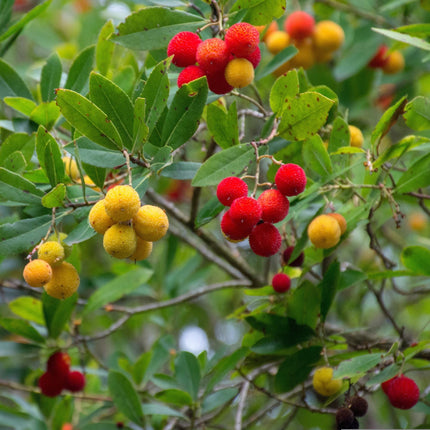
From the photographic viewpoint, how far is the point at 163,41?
4.30 ft

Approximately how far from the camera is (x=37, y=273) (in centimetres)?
109

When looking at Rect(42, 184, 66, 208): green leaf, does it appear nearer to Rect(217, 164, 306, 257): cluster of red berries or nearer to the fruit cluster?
Rect(217, 164, 306, 257): cluster of red berries

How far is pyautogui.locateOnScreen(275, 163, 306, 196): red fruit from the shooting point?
3.61 feet

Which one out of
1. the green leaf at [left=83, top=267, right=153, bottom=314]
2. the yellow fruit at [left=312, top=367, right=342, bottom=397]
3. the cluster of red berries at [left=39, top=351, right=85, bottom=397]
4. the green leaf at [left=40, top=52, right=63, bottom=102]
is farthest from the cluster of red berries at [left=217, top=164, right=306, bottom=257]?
the cluster of red berries at [left=39, top=351, right=85, bottom=397]

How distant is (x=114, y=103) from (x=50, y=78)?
0.43 metres

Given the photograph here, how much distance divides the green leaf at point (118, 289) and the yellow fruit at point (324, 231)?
2.66 ft

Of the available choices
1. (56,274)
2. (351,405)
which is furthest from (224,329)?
(56,274)

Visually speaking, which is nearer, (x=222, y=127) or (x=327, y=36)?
(x=222, y=127)

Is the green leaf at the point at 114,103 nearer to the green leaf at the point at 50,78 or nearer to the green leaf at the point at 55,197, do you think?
the green leaf at the point at 55,197

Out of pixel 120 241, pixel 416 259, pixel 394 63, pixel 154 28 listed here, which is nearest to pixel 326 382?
pixel 416 259

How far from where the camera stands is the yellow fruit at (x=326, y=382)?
1.43 m

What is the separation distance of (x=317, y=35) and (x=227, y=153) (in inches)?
44.4

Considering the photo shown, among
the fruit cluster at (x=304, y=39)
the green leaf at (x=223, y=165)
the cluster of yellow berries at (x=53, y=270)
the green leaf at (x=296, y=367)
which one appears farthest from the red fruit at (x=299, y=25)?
the cluster of yellow berries at (x=53, y=270)

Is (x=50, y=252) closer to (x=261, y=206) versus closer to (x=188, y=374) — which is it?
(x=261, y=206)
